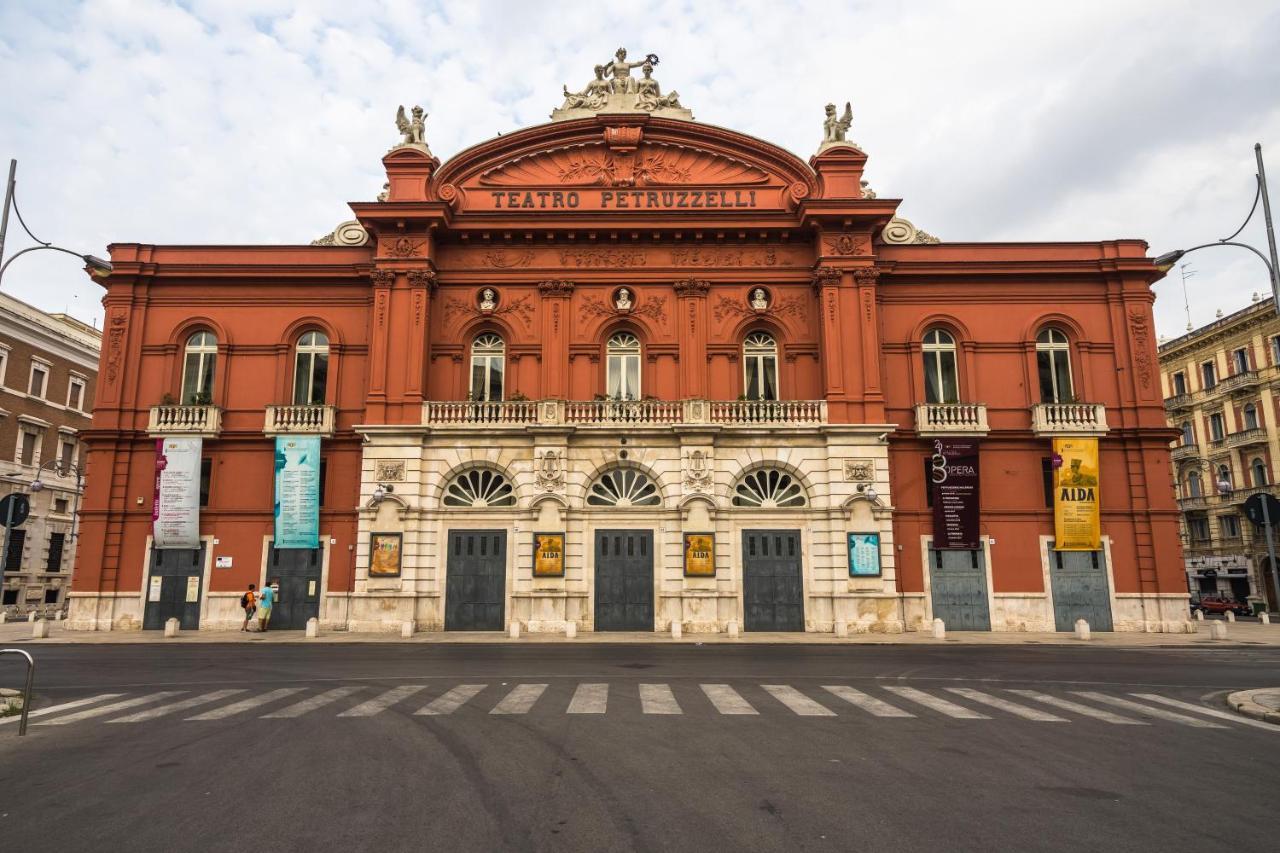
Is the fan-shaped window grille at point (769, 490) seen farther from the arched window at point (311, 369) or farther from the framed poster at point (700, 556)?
the arched window at point (311, 369)

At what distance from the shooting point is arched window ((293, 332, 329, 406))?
2950cm

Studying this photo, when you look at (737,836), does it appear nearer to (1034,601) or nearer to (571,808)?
(571,808)

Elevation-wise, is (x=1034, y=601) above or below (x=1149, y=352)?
below

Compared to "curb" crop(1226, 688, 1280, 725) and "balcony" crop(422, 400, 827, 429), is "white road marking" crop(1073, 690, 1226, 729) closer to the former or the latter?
"curb" crop(1226, 688, 1280, 725)

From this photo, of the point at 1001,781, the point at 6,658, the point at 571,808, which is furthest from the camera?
the point at 6,658

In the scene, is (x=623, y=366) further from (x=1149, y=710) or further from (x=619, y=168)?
(x=1149, y=710)

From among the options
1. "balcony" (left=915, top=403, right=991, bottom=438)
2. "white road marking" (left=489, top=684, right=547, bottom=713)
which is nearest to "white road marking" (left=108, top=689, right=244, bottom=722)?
"white road marking" (left=489, top=684, right=547, bottom=713)

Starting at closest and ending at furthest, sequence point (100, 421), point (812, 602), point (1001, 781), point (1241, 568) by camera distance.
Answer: point (1001, 781), point (812, 602), point (100, 421), point (1241, 568)

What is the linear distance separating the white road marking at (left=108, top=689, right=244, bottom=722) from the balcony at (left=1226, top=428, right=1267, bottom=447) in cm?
5514

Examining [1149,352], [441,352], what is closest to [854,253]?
[1149,352]

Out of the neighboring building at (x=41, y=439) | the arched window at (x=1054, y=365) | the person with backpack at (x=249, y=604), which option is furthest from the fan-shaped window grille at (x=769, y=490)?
the neighboring building at (x=41, y=439)

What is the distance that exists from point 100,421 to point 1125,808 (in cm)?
3250

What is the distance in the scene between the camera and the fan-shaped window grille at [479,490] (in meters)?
27.6

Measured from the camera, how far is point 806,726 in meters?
10.4
